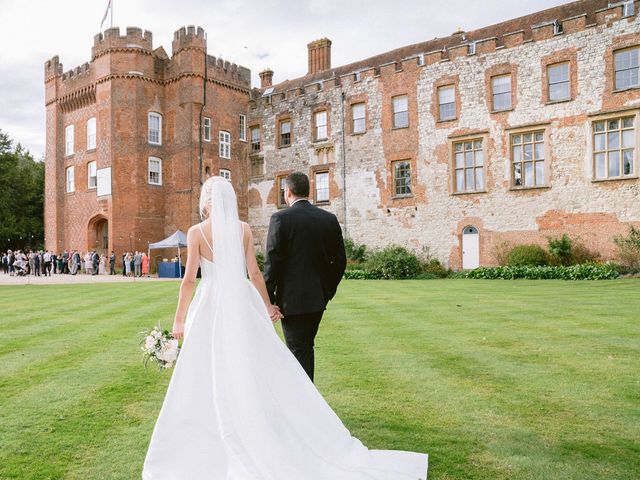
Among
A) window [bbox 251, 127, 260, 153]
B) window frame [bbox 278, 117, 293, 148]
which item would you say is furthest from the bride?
window [bbox 251, 127, 260, 153]

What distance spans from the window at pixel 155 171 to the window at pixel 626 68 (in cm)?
2644

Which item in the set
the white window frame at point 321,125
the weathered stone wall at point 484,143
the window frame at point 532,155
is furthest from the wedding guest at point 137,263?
the window frame at point 532,155

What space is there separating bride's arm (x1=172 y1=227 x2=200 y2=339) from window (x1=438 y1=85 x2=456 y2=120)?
25.3 meters

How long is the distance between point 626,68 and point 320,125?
1654cm

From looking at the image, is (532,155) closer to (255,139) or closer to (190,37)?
(255,139)

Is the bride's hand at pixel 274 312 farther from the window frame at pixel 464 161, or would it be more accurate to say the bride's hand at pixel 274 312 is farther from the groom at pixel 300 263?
the window frame at pixel 464 161

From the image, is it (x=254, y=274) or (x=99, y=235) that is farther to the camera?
(x=99, y=235)

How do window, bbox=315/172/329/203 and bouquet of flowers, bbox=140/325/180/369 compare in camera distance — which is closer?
bouquet of flowers, bbox=140/325/180/369

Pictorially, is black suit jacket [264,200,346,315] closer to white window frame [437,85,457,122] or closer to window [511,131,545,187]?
window [511,131,545,187]

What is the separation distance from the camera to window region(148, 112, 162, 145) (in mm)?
34062

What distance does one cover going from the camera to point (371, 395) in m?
5.18

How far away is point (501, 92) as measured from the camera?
1016 inches

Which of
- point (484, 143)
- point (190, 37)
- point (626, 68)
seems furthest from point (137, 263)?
point (626, 68)

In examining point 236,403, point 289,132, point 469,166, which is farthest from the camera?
point 289,132
